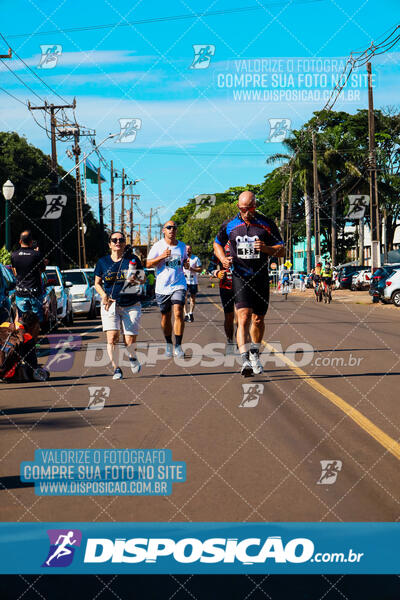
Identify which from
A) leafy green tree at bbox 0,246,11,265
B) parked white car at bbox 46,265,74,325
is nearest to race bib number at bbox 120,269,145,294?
parked white car at bbox 46,265,74,325

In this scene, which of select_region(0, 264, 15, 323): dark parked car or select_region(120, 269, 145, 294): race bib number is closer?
select_region(120, 269, 145, 294): race bib number

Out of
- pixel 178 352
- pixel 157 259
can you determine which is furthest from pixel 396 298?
pixel 157 259

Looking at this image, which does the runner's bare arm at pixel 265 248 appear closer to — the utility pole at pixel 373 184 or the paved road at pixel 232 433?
the paved road at pixel 232 433

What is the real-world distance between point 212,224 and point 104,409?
393 feet

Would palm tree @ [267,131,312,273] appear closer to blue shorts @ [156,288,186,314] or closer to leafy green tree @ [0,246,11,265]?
leafy green tree @ [0,246,11,265]

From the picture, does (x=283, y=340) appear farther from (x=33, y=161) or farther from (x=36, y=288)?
(x=33, y=161)

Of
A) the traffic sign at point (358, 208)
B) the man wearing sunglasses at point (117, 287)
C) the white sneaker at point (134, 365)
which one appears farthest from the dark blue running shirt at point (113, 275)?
the traffic sign at point (358, 208)

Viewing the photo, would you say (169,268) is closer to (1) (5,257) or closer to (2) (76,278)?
(2) (76,278)

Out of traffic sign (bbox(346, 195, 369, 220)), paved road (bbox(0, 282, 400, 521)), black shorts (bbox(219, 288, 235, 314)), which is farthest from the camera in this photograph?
traffic sign (bbox(346, 195, 369, 220))

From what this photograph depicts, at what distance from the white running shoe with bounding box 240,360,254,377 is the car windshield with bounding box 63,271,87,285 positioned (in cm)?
1760

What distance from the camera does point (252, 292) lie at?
10.2 meters

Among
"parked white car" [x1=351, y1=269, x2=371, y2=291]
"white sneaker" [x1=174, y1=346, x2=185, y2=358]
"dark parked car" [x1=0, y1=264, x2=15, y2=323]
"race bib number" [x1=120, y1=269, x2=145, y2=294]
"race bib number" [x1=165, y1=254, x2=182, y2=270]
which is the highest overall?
"race bib number" [x1=165, y1=254, x2=182, y2=270]

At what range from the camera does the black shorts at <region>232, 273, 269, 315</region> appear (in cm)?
1024
